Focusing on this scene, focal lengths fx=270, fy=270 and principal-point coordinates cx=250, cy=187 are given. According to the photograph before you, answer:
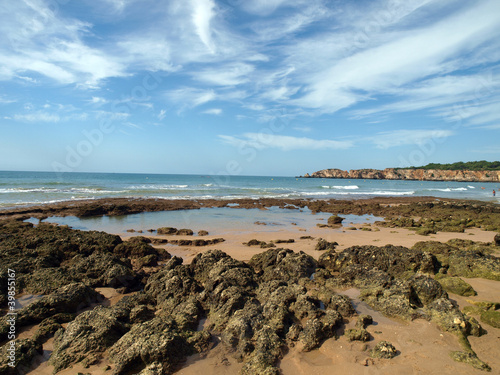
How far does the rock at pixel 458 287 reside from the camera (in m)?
5.77

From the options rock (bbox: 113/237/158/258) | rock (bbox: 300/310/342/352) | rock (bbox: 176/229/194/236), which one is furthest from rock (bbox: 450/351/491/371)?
rock (bbox: 176/229/194/236)

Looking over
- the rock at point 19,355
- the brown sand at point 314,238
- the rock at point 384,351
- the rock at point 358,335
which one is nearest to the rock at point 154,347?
the rock at point 19,355

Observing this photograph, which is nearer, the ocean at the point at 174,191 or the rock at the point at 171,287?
the rock at the point at 171,287

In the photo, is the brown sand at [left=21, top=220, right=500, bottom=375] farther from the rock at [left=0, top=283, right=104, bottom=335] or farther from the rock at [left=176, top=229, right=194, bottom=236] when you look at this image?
Answer: the rock at [left=176, top=229, right=194, bottom=236]

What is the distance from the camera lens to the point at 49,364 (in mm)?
4062

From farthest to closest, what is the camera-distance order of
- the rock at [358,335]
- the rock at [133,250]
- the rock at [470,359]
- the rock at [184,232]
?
the rock at [184,232]
the rock at [133,250]
the rock at [358,335]
the rock at [470,359]

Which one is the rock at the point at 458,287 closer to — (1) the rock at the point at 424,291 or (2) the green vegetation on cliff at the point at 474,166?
(1) the rock at the point at 424,291

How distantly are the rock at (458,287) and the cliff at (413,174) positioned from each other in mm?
137566

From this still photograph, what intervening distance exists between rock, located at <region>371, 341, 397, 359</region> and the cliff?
5543 inches

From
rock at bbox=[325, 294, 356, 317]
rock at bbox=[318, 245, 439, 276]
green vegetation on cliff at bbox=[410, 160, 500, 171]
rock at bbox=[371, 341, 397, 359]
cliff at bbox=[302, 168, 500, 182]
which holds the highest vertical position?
green vegetation on cliff at bbox=[410, 160, 500, 171]

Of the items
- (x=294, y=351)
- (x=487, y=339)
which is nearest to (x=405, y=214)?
(x=487, y=339)

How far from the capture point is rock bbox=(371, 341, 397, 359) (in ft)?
12.9

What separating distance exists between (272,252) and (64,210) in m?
19.2

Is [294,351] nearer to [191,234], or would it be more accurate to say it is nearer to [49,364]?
[49,364]
